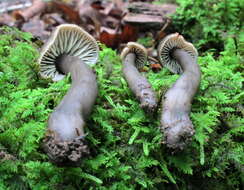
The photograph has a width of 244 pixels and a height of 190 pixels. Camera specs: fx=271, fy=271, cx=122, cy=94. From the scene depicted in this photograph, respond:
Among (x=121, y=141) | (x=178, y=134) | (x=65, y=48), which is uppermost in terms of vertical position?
(x=65, y=48)

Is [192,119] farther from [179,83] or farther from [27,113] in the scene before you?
[27,113]

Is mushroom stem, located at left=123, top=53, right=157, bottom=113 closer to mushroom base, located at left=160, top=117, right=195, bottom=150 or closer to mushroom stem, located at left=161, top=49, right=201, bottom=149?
mushroom stem, located at left=161, top=49, right=201, bottom=149

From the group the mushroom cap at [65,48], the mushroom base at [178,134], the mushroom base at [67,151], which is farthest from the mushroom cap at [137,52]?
the mushroom base at [67,151]

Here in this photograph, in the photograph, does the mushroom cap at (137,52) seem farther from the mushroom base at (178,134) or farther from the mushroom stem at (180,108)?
the mushroom base at (178,134)

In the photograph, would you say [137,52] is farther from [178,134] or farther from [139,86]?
[178,134]

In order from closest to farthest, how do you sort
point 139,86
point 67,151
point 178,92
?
point 67,151 < point 178,92 < point 139,86

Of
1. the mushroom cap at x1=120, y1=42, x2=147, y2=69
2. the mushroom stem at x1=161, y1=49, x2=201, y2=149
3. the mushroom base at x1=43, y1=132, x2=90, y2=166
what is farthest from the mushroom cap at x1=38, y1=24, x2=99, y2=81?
the mushroom base at x1=43, y1=132, x2=90, y2=166

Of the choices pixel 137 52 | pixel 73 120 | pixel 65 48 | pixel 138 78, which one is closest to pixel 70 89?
pixel 73 120
